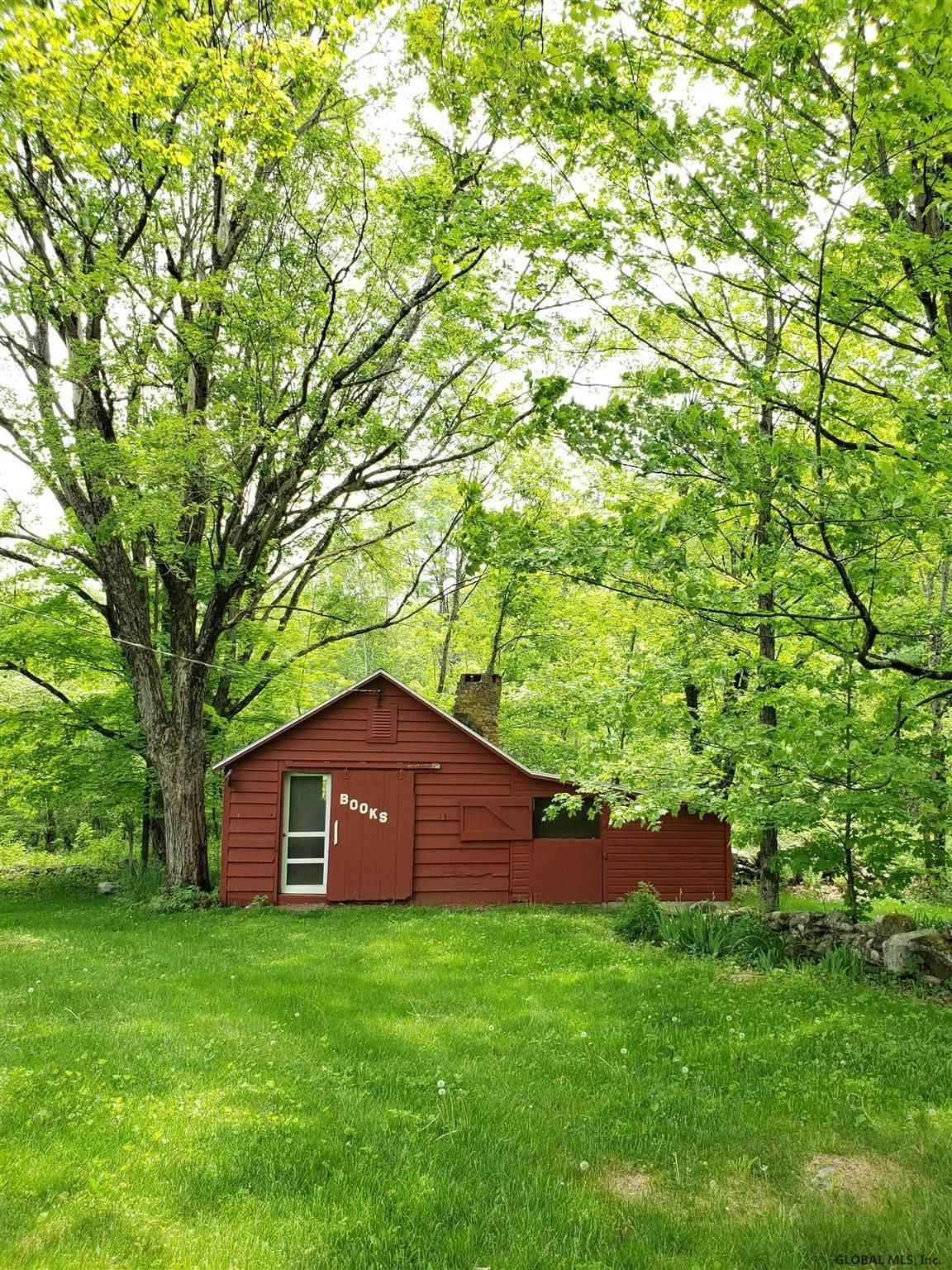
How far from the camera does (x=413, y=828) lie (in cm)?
1471

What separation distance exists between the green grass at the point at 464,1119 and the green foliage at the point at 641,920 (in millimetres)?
2003

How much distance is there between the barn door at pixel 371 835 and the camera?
1434cm

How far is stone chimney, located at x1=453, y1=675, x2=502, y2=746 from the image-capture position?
15836 millimetres

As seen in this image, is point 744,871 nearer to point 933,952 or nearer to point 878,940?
point 878,940

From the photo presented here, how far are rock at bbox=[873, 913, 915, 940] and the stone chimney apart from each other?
8094mm

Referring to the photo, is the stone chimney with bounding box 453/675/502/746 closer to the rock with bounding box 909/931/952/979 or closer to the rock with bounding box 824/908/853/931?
the rock with bounding box 824/908/853/931

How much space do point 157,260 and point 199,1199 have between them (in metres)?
14.2

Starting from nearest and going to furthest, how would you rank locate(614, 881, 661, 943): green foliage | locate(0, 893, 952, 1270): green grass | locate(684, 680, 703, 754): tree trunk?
locate(0, 893, 952, 1270): green grass → locate(684, 680, 703, 754): tree trunk → locate(614, 881, 661, 943): green foliage

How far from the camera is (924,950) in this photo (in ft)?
27.0

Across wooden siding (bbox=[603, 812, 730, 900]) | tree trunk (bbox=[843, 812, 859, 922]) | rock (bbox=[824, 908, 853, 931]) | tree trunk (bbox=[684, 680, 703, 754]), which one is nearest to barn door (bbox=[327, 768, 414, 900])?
wooden siding (bbox=[603, 812, 730, 900])

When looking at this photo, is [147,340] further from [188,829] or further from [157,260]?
[188,829]

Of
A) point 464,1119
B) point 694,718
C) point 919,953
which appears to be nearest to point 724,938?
point 919,953

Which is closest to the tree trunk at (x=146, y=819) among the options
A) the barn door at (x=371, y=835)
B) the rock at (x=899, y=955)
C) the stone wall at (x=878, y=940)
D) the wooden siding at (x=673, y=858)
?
the barn door at (x=371, y=835)

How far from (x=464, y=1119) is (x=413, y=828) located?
1024 cm
